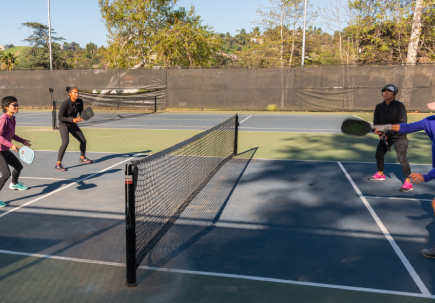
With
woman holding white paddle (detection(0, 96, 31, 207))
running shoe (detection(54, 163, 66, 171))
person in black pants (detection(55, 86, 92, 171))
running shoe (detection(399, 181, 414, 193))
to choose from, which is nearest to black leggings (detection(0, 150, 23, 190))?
woman holding white paddle (detection(0, 96, 31, 207))

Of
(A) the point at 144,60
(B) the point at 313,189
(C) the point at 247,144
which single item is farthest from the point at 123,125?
(A) the point at 144,60

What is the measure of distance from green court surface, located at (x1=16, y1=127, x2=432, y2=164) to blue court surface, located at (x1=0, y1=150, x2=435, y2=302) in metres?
2.50

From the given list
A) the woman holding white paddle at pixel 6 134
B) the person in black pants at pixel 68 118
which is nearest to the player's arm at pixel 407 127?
the woman holding white paddle at pixel 6 134

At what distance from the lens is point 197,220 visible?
548 cm

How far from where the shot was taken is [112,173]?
8.32 metres

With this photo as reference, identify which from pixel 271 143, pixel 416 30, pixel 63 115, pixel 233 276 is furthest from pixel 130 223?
pixel 416 30

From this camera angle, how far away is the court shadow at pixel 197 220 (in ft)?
14.3

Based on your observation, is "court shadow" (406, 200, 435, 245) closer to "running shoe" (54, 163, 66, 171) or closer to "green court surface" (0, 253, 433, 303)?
"green court surface" (0, 253, 433, 303)

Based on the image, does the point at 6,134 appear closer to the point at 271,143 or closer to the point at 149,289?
the point at 149,289

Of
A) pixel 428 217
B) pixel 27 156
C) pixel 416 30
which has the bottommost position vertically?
pixel 428 217

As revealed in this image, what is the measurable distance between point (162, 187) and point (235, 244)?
6.85ft

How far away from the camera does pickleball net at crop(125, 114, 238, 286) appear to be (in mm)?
3637

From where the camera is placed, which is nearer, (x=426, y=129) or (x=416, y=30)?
(x=426, y=129)

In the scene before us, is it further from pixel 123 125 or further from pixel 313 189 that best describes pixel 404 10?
pixel 313 189
